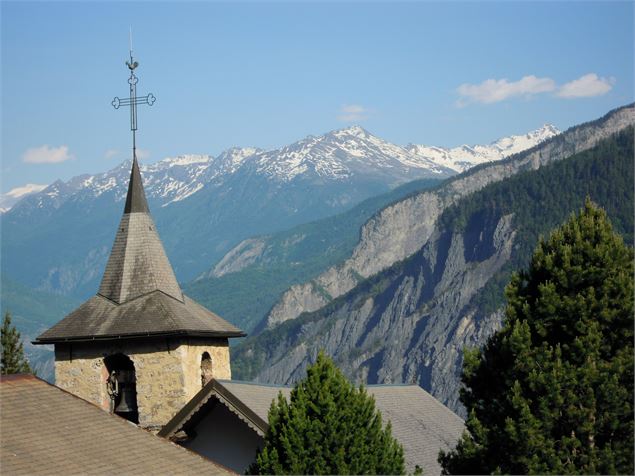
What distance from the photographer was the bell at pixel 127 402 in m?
33.0

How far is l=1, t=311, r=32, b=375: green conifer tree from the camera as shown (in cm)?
5867

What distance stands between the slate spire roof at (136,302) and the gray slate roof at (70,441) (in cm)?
557

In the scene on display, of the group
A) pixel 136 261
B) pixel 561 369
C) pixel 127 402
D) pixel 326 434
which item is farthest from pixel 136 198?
pixel 561 369

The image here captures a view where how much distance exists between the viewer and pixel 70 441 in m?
25.3

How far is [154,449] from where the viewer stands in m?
27.0

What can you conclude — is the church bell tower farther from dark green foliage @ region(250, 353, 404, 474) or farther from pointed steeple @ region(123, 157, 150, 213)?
dark green foliage @ region(250, 353, 404, 474)

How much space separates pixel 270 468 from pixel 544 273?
8.16 metres

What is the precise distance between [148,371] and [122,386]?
1.08 metres

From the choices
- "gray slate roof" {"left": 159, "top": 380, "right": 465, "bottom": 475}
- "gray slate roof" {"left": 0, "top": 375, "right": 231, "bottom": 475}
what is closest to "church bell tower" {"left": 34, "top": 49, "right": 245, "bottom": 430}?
"gray slate roof" {"left": 159, "top": 380, "right": 465, "bottom": 475}

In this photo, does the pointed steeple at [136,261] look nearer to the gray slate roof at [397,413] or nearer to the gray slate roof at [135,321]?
the gray slate roof at [135,321]

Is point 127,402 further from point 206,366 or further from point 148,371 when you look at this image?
point 206,366

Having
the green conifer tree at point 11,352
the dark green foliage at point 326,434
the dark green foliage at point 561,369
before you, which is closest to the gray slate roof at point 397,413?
the dark green foliage at point 326,434

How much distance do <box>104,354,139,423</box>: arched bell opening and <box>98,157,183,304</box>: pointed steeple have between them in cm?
161

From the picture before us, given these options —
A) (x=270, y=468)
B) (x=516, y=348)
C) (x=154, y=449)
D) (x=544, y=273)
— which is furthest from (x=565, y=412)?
(x=154, y=449)
